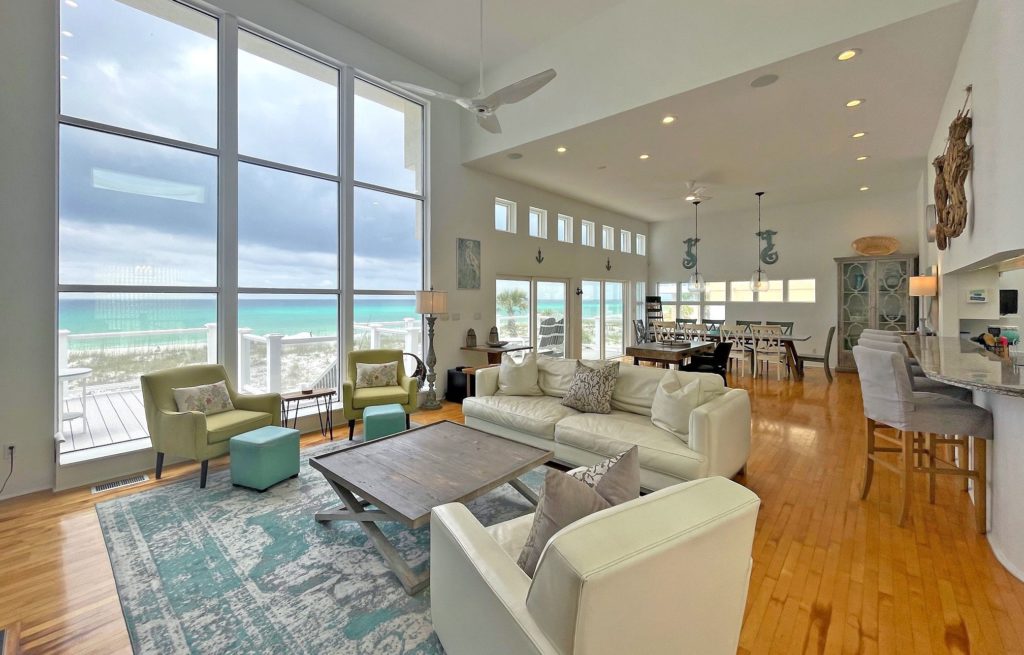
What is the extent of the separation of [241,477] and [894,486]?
4.81m

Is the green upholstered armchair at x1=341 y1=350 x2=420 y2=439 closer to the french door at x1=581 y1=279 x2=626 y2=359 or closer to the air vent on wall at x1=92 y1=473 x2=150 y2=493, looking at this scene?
the air vent on wall at x1=92 y1=473 x2=150 y2=493

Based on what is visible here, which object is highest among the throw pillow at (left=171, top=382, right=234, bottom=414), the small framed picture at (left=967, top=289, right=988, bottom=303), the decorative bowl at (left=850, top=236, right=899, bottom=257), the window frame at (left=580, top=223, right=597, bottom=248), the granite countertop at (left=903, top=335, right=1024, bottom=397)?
the window frame at (left=580, top=223, right=597, bottom=248)

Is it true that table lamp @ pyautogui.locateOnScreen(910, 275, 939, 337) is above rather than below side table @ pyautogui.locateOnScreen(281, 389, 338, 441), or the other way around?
above

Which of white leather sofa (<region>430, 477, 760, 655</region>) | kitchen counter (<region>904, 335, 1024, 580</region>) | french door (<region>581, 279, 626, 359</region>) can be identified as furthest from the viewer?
french door (<region>581, 279, 626, 359</region>)

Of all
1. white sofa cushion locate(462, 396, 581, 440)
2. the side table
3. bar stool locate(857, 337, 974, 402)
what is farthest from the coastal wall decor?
bar stool locate(857, 337, 974, 402)

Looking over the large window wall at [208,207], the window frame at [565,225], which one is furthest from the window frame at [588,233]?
the large window wall at [208,207]

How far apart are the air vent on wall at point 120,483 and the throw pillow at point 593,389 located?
137 inches

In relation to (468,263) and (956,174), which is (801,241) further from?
(468,263)

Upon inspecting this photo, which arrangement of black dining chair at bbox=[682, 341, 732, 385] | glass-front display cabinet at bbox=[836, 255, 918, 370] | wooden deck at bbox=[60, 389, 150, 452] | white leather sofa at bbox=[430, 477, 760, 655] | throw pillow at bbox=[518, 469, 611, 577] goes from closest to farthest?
white leather sofa at bbox=[430, 477, 760, 655] < throw pillow at bbox=[518, 469, 611, 577] < wooden deck at bbox=[60, 389, 150, 452] < black dining chair at bbox=[682, 341, 732, 385] < glass-front display cabinet at bbox=[836, 255, 918, 370]

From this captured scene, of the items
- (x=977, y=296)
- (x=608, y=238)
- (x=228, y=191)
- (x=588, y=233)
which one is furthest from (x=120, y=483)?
(x=608, y=238)

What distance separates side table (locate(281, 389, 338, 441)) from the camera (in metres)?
4.27

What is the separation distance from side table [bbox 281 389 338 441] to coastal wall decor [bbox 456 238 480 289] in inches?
99.0

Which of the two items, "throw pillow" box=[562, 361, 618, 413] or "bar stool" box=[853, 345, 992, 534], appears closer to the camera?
"bar stool" box=[853, 345, 992, 534]

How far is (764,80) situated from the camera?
3803 millimetres
